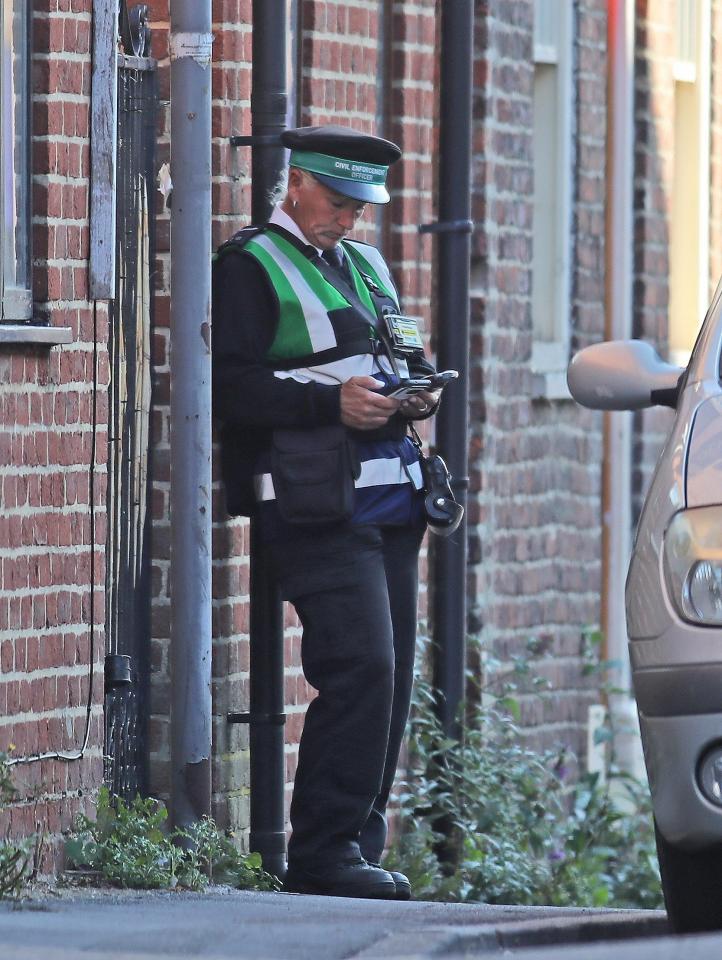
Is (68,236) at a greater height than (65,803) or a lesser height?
greater

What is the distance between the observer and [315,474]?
26.1 ft

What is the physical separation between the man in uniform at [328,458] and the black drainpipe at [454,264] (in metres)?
2.06

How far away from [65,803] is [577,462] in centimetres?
498

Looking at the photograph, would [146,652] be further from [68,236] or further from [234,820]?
[68,236]

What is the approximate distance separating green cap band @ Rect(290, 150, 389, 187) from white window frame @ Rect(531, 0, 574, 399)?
14.0 feet

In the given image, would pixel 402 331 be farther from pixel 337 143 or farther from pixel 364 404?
pixel 337 143

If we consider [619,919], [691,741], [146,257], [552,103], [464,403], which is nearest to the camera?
[691,741]

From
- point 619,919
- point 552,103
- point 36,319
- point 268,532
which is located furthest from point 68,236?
point 552,103

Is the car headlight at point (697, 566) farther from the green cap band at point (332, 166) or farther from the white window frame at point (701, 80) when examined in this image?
the white window frame at point (701, 80)

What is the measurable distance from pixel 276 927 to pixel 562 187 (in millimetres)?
6279

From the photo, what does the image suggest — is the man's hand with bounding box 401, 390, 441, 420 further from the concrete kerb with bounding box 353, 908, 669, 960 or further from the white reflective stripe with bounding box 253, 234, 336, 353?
the concrete kerb with bounding box 353, 908, 669, 960

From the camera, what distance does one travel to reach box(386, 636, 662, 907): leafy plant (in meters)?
9.80

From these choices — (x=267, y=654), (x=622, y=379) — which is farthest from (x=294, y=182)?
(x=267, y=654)

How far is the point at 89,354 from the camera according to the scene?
325 inches
